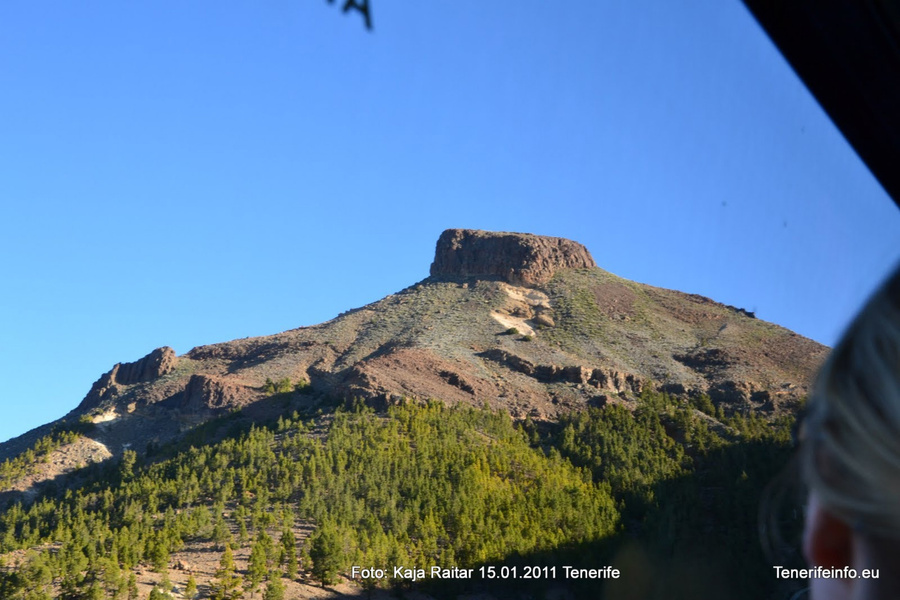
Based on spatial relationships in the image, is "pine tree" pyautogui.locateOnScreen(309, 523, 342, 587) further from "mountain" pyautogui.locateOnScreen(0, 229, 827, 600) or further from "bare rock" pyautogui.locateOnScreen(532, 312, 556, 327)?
"bare rock" pyautogui.locateOnScreen(532, 312, 556, 327)

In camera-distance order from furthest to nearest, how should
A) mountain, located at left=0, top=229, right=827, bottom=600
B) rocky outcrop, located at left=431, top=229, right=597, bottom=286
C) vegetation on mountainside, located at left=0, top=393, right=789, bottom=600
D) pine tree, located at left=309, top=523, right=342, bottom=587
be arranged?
A: rocky outcrop, located at left=431, top=229, right=597, bottom=286, mountain, located at left=0, top=229, right=827, bottom=600, vegetation on mountainside, located at left=0, top=393, right=789, bottom=600, pine tree, located at left=309, top=523, right=342, bottom=587

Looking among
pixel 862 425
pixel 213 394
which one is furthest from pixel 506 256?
pixel 862 425

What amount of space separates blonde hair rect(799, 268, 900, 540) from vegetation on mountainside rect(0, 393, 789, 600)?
22.6 m

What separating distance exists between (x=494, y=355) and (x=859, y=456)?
2029 inches

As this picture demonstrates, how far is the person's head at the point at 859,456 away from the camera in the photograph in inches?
25.0

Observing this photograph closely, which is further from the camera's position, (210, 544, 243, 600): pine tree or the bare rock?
the bare rock

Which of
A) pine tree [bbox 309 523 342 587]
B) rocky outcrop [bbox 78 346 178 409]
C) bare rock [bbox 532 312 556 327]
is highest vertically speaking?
bare rock [bbox 532 312 556 327]

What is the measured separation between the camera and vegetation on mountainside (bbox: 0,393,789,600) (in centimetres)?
2588

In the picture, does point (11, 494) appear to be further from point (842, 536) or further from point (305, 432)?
point (842, 536)

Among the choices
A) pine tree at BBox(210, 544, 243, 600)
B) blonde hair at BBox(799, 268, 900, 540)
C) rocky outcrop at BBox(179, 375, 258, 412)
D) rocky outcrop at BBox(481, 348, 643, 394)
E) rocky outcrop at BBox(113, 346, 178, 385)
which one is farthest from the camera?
rocky outcrop at BBox(113, 346, 178, 385)

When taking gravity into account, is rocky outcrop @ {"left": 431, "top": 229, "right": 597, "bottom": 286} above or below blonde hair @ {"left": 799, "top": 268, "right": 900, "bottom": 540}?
above

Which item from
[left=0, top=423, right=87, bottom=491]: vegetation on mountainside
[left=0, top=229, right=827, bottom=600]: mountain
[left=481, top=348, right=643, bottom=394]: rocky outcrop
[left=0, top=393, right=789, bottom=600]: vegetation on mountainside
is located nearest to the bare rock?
[left=0, top=229, right=827, bottom=600]: mountain

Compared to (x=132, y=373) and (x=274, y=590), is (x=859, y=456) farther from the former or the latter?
(x=132, y=373)

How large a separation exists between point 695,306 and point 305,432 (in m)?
33.5
